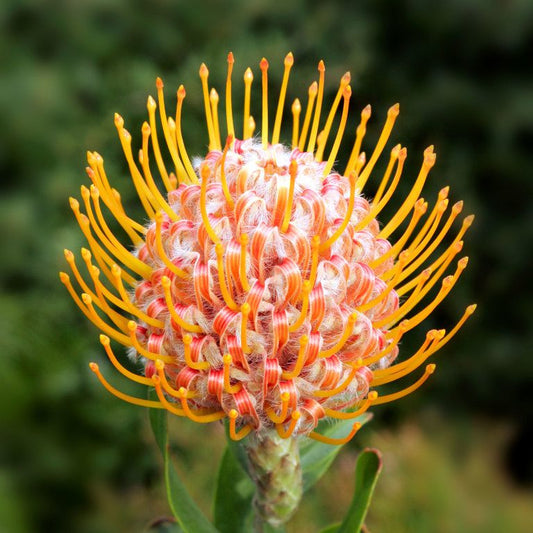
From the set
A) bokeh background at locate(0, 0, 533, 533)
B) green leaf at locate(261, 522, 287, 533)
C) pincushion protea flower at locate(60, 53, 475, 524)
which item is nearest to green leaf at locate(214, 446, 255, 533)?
green leaf at locate(261, 522, 287, 533)

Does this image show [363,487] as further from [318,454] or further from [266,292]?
[266,292]

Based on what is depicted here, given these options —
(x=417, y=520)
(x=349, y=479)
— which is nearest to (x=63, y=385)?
(x=349, y=479)

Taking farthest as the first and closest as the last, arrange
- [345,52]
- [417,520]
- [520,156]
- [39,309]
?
[520,156]
[345,52]
[39,309]
[417,520]

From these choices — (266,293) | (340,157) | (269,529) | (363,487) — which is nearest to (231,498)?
(269,529)

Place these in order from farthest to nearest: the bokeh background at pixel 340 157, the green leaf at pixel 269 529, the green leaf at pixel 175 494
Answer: the bokeh background at pixel 340 157
the green leaf at pixel 269 529
the green leaf at pixel 175 494

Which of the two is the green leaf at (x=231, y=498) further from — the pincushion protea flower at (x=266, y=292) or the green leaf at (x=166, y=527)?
the pincushion protea flower at (x=266, y=292)

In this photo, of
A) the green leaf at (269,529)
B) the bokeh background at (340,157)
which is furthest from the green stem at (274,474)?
the bokeh background at (340,157)

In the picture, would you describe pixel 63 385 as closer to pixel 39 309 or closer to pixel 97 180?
pixel 39 309
